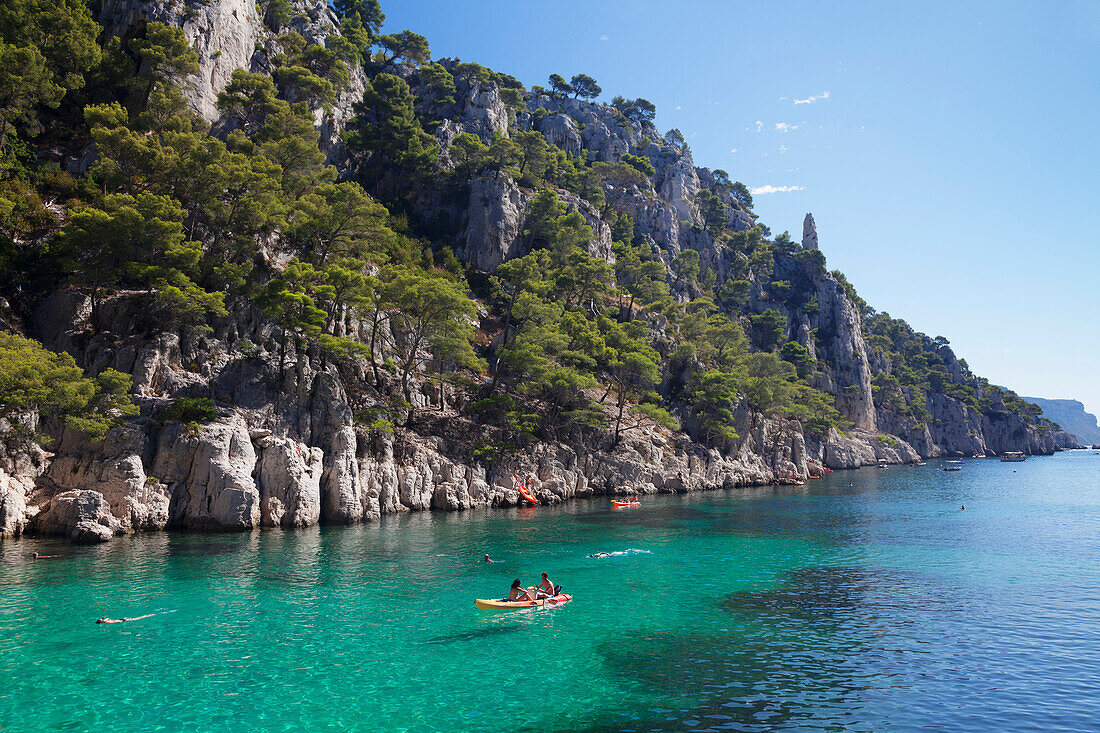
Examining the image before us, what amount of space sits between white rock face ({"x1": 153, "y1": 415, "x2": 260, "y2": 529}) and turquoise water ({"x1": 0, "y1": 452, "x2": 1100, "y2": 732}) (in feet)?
6.78

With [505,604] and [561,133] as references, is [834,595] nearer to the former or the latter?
[505,604]

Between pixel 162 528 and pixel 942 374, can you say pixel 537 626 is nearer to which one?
pixel 162 528

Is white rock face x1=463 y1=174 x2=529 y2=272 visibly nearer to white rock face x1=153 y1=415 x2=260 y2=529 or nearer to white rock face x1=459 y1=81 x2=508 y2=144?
white rock face x1=459 y1=81 x2=508 y2=144

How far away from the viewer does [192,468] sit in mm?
34312

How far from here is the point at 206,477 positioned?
34500 millimetres

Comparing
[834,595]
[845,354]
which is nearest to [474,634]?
[834,595]

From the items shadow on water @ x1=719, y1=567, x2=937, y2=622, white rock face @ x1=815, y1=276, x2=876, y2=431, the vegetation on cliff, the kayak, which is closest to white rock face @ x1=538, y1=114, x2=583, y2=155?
the vegetation on cliff

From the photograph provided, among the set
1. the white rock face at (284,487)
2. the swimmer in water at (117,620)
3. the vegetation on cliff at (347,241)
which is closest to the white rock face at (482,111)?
the vegetation on cliff at (347,241)

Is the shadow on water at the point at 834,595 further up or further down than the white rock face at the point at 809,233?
further down

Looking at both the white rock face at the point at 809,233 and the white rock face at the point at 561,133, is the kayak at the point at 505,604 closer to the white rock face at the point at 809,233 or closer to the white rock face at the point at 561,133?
the white rock face at the point at 561,133

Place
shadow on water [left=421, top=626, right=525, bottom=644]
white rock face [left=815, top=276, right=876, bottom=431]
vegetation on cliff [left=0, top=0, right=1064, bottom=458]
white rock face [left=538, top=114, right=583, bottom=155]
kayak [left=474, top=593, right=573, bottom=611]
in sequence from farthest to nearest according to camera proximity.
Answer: white rock face [left=538, top=114, right=583, bottom=155]
white rock face [left=815, top=276, right=876, bottom=431]
vegetation on cliff [left=0, top=0, right=1064, bottom=458]
kayak [left=474, top=593, right=573, bottom=611]
shadow on water [left=421, top=626, right=525, bottom=644]

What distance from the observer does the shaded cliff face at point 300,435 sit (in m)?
32.9

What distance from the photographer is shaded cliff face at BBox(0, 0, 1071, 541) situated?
32.9 m

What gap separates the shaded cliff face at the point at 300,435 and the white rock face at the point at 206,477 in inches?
3.4
